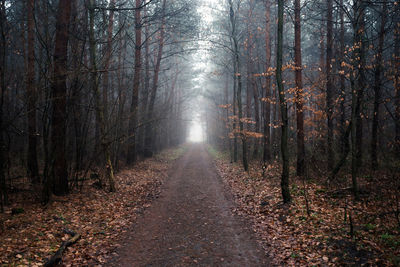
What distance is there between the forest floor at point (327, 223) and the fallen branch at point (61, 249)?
13.4ft

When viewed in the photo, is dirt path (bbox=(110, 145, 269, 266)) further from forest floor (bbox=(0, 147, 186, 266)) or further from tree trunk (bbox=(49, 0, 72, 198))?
tree trunk (bbox=(49, 0, 72, 198))

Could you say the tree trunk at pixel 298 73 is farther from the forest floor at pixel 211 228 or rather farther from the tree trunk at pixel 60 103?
the tree trunk at pixel 60 103

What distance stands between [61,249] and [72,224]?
65.0 inches

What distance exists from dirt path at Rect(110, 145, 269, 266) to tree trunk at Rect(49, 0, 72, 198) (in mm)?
3196

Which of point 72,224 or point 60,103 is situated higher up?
point 60,103

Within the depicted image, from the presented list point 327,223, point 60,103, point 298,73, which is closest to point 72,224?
point 60,103

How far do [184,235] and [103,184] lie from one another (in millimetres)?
5594

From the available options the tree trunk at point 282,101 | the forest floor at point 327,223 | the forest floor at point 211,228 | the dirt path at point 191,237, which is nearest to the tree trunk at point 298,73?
the forest floor at point 327,223

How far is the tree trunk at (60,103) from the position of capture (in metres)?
7.83

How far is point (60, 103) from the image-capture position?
8.17 metres

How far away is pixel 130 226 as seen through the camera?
690cm

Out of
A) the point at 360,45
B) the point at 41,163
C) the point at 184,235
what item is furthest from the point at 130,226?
the point at 41,163

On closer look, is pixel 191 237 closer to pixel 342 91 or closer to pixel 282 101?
pixel 282 101

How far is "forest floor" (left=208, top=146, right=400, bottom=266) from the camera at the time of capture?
4.85 metres
